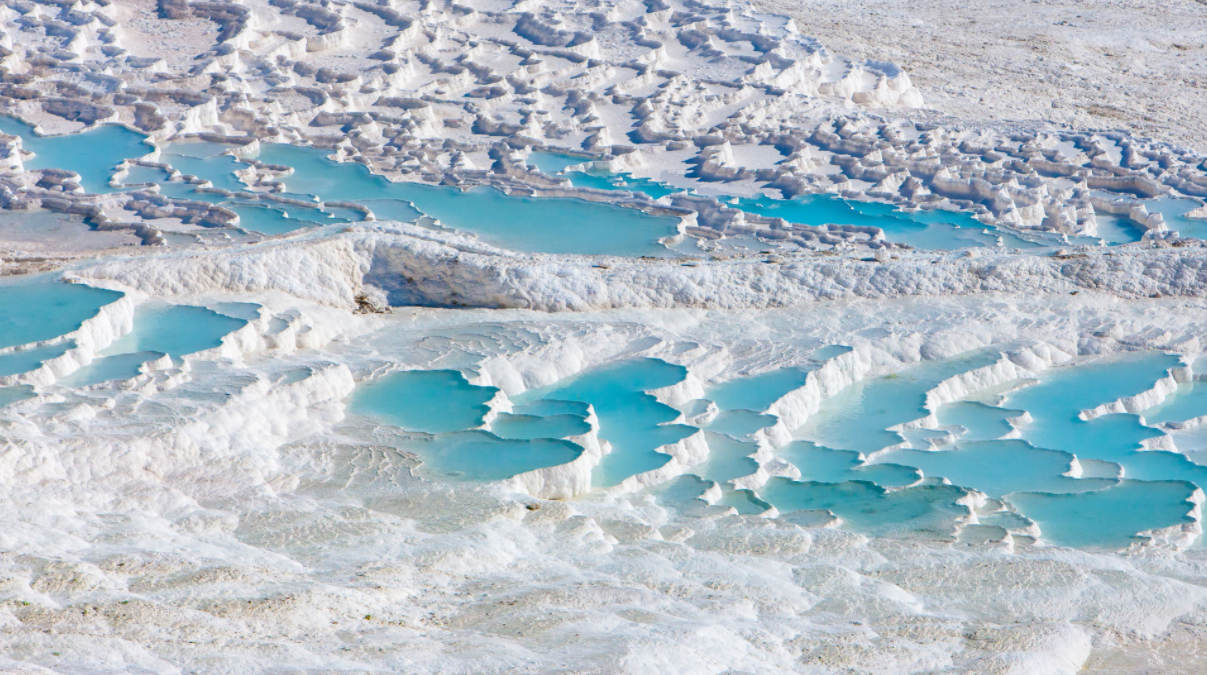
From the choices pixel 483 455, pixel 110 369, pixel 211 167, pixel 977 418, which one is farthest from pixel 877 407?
pixel 211 167

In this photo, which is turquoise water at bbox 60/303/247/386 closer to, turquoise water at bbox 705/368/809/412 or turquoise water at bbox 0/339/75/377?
turquoise water at bbox 0/339/75/377

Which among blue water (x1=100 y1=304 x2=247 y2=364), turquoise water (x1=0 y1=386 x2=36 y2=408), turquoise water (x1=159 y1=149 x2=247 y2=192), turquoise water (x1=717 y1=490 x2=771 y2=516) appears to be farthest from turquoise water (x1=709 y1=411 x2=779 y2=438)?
turquoise water (x1=159 y1=149 x2=247 y2=192)

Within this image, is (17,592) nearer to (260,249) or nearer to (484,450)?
(484,450)

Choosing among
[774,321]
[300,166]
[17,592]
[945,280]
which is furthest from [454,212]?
[17,592]

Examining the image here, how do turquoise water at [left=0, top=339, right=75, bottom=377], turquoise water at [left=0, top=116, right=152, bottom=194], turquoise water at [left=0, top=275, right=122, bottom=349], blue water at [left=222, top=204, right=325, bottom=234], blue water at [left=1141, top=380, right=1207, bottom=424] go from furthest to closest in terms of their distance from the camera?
turquoise water at [left=0, top=116, right=152, bottom=194] → blue water at [left=222, top=204, right=325, bottom=234] → blue water at [left=1141, top=380, right=1207, bottom=424] → turquoise water at [left=0, top=275, right=122, bottom=349] → turquoise water at [left=0, top=339, right=75, bottom=377]

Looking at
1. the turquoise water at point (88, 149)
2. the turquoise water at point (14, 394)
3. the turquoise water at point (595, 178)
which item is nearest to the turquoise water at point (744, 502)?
the turquoise water at point (14, 394)

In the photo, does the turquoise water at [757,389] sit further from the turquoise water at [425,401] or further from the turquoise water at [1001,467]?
the turquoise water at [425,401]

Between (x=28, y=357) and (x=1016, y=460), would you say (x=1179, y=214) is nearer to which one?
(x=1016, y=460)
